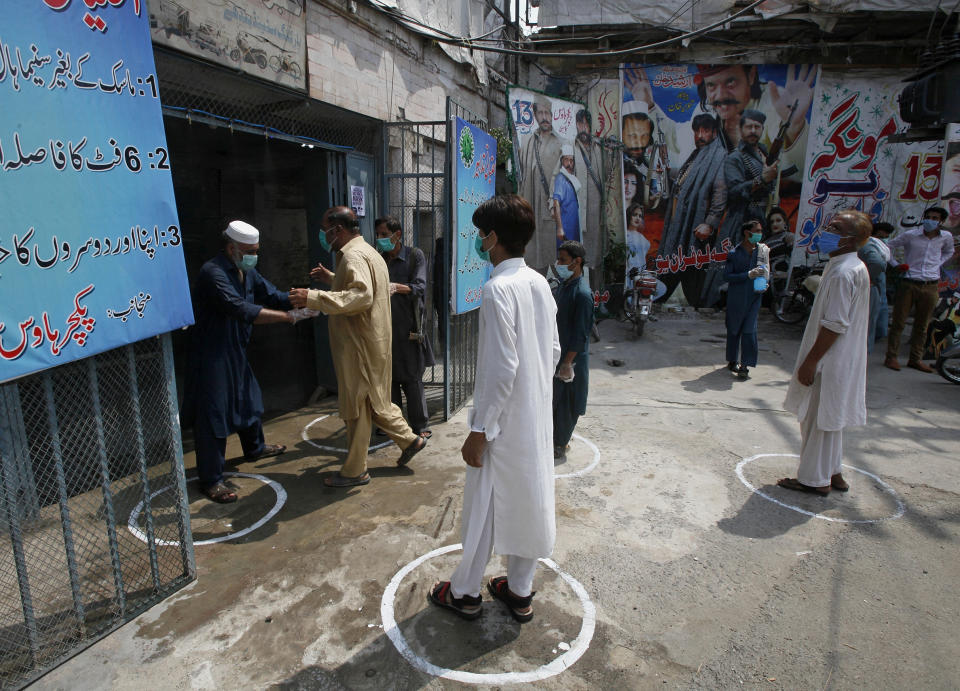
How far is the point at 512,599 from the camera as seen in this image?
262cm

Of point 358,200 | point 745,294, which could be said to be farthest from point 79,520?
point 745,294

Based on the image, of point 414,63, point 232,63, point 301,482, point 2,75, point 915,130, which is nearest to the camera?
point 2,75

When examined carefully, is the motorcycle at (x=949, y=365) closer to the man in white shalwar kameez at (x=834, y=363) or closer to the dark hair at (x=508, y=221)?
the man in white shalwar kameez at (x=834, y=363)

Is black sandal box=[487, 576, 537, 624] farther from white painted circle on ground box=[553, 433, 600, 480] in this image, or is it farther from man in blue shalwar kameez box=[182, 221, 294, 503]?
man in blue shalwar kameez box=[182, 221, 294, 503]

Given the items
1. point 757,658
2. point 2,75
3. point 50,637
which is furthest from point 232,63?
point 757,658

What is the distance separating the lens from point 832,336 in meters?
3.54

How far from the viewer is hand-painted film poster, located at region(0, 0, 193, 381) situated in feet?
6.17

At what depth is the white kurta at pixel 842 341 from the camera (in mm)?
3496

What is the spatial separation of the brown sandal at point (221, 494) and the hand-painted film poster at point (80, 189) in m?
1.60

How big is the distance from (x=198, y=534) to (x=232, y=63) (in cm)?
348

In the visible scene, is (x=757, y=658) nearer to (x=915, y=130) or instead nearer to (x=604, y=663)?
(x=604, y=663)

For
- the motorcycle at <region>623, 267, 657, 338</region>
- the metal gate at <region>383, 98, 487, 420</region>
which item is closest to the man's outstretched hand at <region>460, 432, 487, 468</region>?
the metal gate at <region>383, 98, 487, 420</region>

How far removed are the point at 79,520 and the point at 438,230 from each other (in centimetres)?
543

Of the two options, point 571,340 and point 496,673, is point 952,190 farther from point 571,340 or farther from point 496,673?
point 496,673
